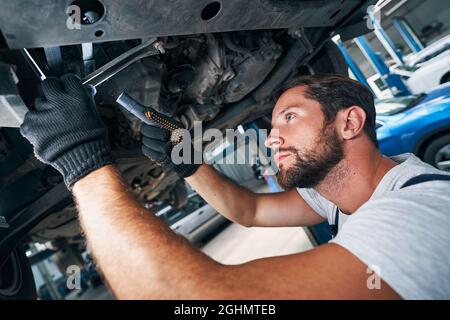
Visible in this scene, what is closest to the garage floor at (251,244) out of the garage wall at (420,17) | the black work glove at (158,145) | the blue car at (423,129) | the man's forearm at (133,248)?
the blue car at (423,129)

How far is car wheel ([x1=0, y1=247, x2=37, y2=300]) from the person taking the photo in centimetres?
121

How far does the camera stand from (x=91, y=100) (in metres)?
0.73

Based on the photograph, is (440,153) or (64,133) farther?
(440,153)

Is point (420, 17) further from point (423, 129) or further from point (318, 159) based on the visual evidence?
point (318, 159)

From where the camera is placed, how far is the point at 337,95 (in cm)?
107

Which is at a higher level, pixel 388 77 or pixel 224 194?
pixel 388 77

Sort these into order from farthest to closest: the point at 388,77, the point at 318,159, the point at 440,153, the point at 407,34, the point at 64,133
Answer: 1. the point at 407,34
2. the point at 388,77
3. the point at 440,153
4. the point at 318,159
5. the point at 64,133

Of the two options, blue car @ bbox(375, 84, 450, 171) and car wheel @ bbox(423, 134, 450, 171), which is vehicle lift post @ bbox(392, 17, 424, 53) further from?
car wheel @ bbox(423, 134, 450, 171)

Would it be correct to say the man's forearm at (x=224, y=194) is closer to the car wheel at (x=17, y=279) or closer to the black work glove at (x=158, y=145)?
the black work glove at (x=158, y=145)

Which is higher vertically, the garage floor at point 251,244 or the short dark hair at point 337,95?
the short dark hair at point 337,95

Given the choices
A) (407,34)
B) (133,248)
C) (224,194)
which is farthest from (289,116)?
(407,34)

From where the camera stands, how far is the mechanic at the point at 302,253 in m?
0.53

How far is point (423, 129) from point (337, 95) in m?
2.00
